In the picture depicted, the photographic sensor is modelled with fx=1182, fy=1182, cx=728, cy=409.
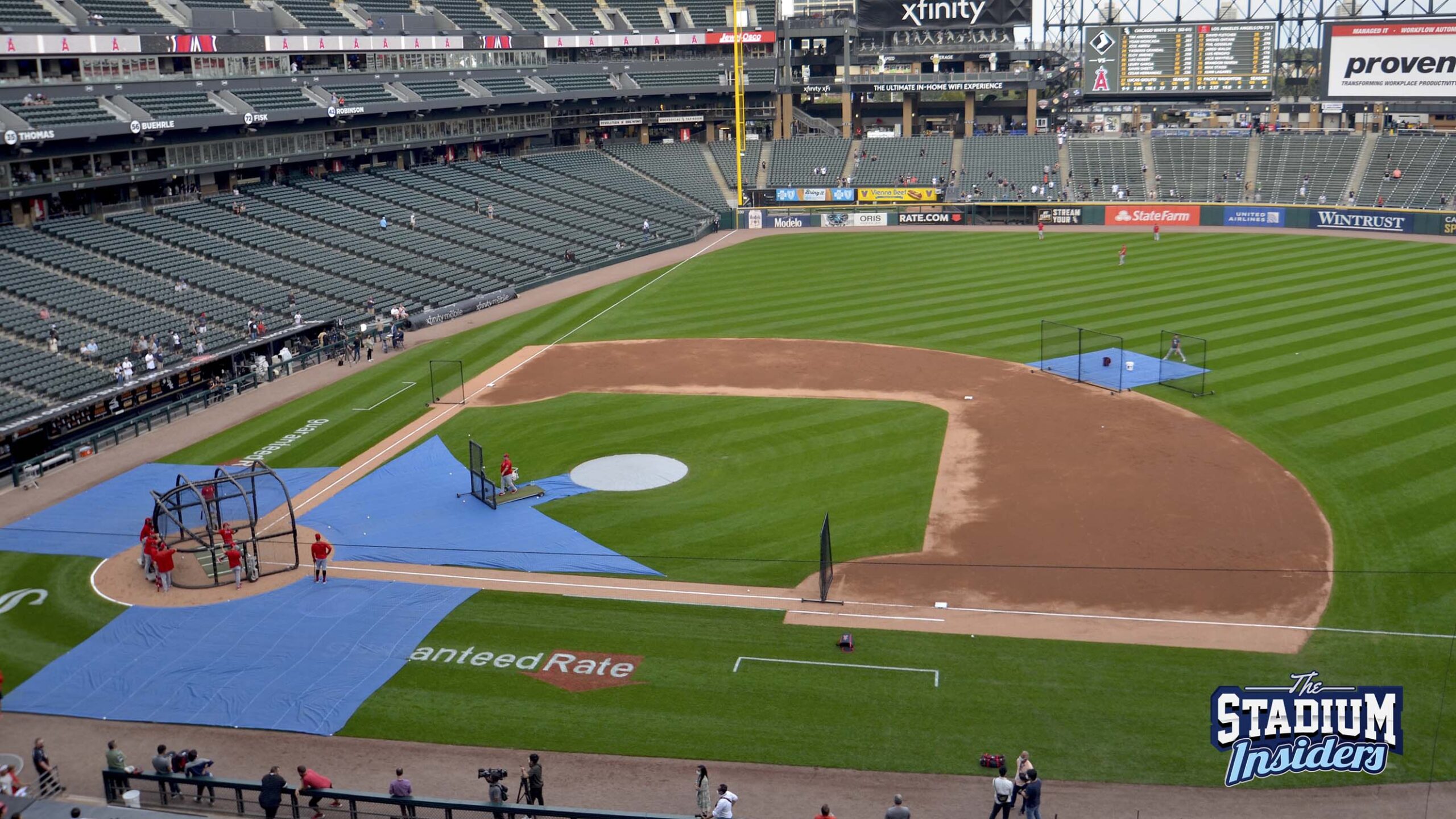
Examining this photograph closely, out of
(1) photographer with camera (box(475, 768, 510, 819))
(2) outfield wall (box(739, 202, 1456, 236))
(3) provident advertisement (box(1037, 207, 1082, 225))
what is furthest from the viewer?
(3) provident advertisement (box(1037, 207, 1082, 225))

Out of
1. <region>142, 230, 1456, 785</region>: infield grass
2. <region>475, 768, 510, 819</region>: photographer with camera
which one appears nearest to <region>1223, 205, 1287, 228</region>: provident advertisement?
<region>142, 230, 1456, 785</region>: infield grass

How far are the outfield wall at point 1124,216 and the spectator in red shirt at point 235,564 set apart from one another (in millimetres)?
60291

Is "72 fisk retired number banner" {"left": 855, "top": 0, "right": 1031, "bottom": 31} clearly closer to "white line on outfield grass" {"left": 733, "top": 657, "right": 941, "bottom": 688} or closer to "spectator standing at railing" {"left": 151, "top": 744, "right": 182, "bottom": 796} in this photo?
"white line on outfield grass" {"left": 733, "top": 657, "right": 941, "bottom": 688}

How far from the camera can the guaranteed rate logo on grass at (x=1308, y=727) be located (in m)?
15.7

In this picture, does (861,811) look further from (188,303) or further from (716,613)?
(188,303)

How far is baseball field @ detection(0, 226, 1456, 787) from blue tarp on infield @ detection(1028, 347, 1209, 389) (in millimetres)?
973

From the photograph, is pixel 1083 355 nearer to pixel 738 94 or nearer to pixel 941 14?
pixel 738 94

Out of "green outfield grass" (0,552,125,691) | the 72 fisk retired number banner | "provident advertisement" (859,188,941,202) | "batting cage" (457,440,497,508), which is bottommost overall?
"green outfield grass" (0,552,125,691)

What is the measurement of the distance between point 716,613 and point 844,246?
5204 cm

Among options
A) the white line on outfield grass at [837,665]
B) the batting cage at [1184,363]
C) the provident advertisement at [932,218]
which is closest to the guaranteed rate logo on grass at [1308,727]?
the white line on outfield grass at [837,665]

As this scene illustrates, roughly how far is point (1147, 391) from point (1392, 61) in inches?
2141

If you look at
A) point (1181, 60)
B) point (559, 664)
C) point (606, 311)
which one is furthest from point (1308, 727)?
point (1181, 60)

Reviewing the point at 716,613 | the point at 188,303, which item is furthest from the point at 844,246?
the point at 716,613

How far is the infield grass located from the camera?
825 inches
